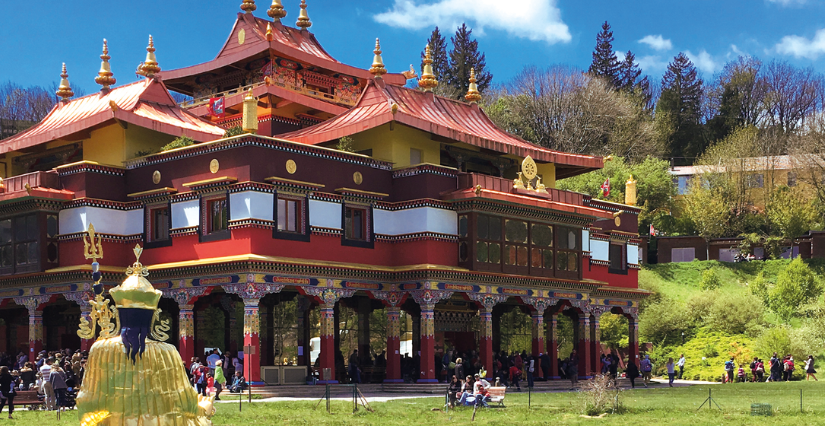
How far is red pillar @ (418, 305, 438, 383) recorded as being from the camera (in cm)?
3953

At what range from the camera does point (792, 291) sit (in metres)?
64.4

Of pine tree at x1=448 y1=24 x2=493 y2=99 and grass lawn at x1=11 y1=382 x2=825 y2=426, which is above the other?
pine tree at x1=448 y1=24 x2=493 y2=99

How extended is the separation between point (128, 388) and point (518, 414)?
16826mm

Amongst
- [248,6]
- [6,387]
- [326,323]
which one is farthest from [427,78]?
[6,387]

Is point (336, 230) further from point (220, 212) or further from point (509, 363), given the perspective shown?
point (509, 363)

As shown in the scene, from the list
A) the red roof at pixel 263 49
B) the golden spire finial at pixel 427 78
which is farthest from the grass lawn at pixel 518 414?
the red roof at pixel 263 49

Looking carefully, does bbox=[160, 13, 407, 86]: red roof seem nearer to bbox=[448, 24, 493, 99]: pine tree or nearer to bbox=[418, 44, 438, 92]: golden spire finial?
bbox=[418, 44, 438, 92]: golden spire finial

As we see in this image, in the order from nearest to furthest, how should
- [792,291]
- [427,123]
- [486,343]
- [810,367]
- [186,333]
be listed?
[186,333] < [427,123] < [486,343] < [810,367] < [792,291]

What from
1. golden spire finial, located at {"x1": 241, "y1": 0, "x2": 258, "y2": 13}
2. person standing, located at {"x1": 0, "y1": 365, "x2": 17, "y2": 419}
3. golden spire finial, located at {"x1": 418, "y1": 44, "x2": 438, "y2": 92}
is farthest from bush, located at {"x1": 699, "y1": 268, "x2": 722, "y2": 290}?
person standing, located at {"x1": 0, "y1": 365, "x2": 17, "y2": 419}

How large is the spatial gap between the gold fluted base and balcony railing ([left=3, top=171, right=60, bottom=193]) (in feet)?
90.1

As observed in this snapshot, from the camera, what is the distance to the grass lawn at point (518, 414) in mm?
26500

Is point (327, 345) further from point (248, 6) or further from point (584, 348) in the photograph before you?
point (248, 6)

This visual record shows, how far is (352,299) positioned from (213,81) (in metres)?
14.3

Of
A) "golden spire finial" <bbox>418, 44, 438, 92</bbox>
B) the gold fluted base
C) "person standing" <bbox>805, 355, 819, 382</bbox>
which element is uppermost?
"golden spire finial" <bbox>418, 44, 438, 92</bbox>
